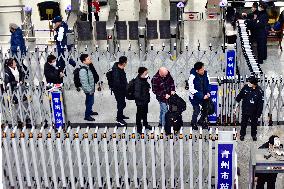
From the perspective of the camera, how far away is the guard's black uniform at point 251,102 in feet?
47.3

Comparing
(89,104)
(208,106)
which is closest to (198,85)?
(208,106)

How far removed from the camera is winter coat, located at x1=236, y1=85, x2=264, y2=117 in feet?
47.3

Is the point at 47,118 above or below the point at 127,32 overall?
below

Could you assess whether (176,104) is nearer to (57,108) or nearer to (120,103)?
(120,103)

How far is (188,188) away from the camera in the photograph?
44.7 feet

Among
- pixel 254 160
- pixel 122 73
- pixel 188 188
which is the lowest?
pixel 188 188

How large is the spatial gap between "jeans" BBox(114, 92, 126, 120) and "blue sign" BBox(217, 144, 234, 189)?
370cm

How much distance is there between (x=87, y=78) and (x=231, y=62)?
4011 mm

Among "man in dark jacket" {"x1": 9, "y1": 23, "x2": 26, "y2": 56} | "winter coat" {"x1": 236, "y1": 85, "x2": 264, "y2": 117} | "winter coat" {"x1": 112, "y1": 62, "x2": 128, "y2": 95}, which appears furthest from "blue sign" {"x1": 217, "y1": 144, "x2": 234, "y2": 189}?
"man in dark jacket" {"x1": 9, "y1": 23, "x2": 26, "y2": 56}

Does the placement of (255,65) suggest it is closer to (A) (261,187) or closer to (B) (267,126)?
(B) (267,126)

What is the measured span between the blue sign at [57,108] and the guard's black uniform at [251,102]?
395cm

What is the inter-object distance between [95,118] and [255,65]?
3975mm

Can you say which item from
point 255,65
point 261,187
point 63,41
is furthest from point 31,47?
point 261,187

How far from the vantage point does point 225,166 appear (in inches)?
507
